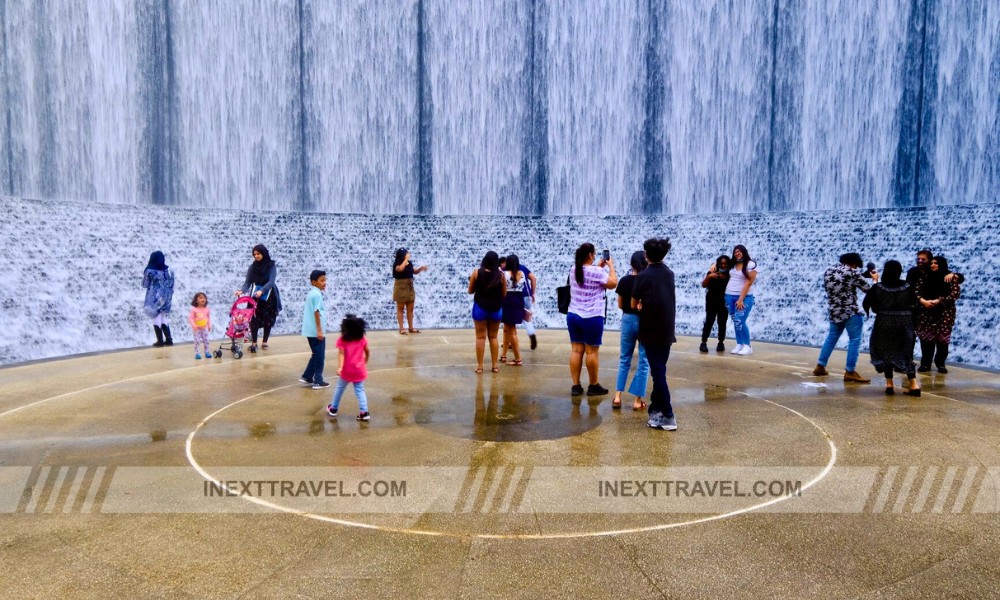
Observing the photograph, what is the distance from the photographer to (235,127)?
19938 mm

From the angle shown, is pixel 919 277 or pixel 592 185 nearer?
pixel 919 277

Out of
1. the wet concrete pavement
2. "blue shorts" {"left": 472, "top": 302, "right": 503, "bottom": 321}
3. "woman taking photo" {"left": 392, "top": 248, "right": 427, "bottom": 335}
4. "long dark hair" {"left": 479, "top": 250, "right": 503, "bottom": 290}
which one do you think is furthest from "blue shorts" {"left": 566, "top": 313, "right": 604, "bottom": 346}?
"woman taking photo" {"left": 392, "top": 248, "right": 427, "bottom": 335}

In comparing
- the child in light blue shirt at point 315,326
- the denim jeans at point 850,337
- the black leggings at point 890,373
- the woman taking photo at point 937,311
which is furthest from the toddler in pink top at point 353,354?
the woman taking photo at point 937,311

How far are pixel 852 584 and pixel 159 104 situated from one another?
69.2ft

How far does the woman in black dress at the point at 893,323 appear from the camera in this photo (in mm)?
7199

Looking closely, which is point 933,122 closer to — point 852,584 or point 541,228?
point 541,228

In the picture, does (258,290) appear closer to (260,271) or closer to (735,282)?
(260,271)

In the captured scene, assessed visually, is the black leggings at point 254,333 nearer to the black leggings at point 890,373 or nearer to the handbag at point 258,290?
the handbag at point 258,290

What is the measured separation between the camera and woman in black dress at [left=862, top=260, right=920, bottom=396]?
23.6 feet

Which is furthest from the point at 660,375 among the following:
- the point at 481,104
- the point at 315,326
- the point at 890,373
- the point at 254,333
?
the point at 481,104

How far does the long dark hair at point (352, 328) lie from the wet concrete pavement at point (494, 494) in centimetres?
84

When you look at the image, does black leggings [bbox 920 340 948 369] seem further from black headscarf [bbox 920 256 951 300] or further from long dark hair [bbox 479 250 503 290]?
long dark hair [bbox 479 250 503 290]

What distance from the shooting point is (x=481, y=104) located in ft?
69.1

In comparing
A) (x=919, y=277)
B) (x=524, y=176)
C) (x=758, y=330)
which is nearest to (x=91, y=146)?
(x=524, y=176)
